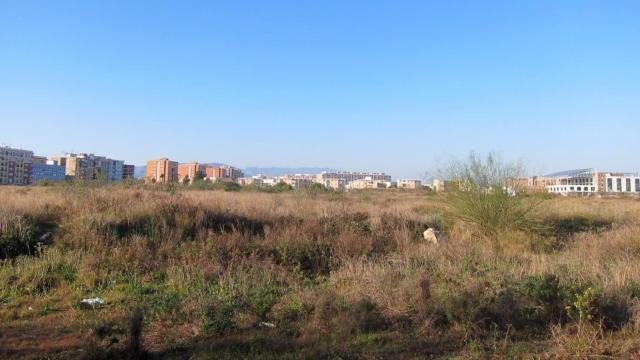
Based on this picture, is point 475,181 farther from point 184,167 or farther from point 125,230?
point 184,167

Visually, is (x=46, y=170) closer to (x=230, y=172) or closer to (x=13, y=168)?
(x=13, y=168)

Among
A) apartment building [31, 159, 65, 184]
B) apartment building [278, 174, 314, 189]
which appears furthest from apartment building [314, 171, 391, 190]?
apartment building [31, 159, 65, 184]

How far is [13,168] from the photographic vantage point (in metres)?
86.3

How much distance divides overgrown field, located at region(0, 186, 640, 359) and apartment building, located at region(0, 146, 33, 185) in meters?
83.3

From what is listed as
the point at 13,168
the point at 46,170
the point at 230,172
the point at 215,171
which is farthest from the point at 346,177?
the point at 13,168

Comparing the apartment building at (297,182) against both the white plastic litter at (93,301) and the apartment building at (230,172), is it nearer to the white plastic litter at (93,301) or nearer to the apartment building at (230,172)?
the apartment building at (230,172)

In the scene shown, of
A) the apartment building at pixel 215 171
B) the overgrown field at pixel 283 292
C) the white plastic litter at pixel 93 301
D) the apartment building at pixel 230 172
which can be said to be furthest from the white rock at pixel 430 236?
the apartment building at pixel 230 172

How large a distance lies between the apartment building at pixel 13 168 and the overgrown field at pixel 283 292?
273ft

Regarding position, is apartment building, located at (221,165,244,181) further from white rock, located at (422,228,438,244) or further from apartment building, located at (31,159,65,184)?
white rock, located at (422,228,438,244)

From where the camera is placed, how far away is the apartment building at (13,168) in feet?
270

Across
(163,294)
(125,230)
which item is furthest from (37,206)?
(163,294)

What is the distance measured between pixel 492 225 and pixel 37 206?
13.7 meters

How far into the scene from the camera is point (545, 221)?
1532 centimetres

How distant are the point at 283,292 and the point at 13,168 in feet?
325
